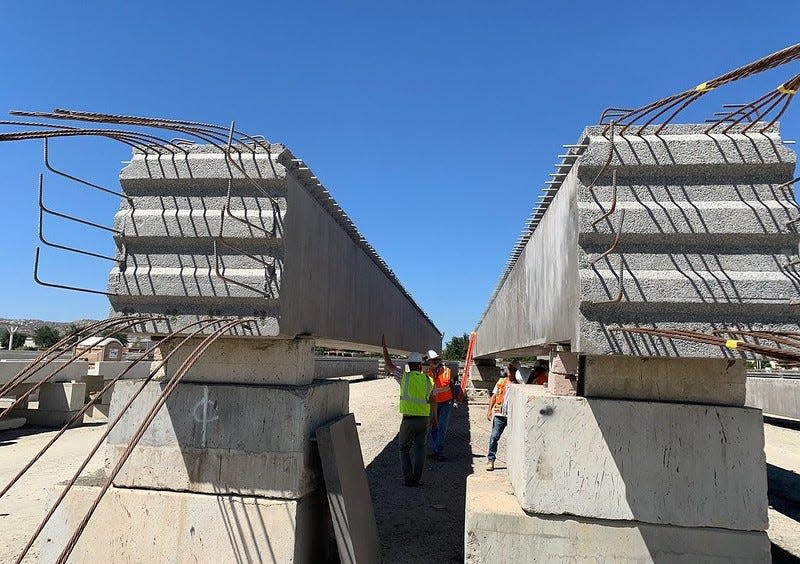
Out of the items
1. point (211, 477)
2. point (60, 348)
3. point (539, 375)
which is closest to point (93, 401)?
point (60, 348)

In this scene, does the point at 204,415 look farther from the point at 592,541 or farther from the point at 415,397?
the point at 415,397

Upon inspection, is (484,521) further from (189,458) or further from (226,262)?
(226,262)

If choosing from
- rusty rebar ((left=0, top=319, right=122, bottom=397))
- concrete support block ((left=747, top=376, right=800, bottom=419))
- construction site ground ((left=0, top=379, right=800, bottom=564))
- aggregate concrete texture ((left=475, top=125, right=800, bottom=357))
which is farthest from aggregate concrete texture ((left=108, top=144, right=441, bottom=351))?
concrete support block ((left=747, top=376, right=800, bottom=419))

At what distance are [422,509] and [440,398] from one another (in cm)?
372

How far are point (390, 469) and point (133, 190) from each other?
22.0 ft

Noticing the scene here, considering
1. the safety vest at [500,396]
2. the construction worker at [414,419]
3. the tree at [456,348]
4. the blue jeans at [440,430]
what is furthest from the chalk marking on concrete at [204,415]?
the tree at [456,348]

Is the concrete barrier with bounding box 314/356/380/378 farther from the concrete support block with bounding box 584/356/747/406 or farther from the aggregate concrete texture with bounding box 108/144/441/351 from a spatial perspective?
the concrete support block with bounding box 584/356/747/406

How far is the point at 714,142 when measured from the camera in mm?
3758

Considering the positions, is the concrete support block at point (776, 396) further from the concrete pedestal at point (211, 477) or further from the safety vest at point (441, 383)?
the concrete pedestal at point (211, 477)

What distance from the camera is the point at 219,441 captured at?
14.7ft

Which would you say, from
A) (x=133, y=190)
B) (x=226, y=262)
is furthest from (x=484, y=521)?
(x=133, y=190)

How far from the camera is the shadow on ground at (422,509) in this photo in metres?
5.82

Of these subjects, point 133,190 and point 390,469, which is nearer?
point 133,190

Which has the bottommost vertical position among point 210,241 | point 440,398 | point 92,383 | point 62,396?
point 62,396
